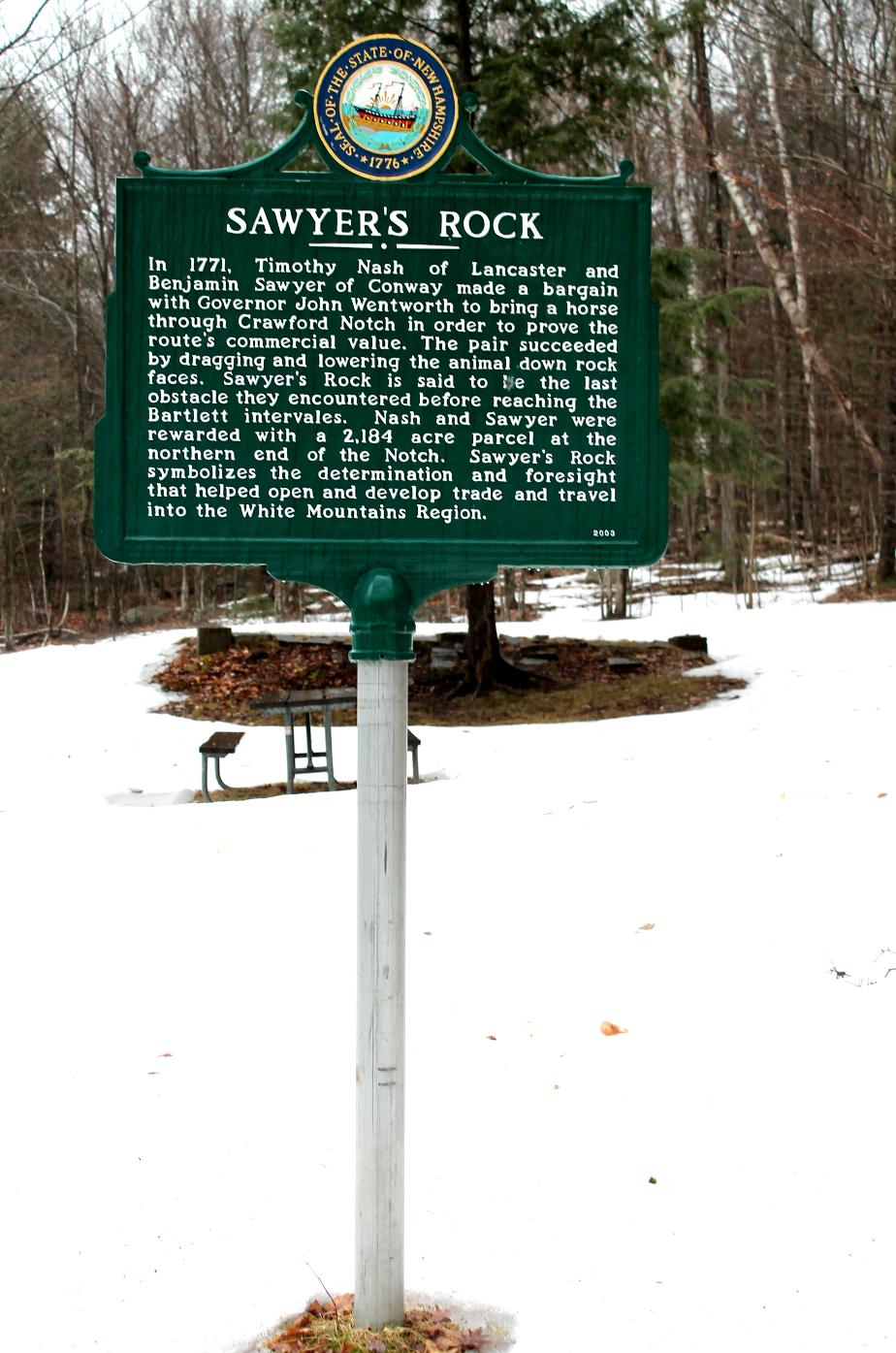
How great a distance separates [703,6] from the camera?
1128 cm

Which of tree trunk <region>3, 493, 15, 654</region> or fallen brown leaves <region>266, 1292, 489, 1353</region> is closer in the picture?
fallen brown leaves <region>266, 1292, 489, 1353</region>

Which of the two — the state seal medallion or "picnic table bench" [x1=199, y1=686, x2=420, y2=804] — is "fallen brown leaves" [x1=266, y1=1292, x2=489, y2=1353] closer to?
the state seal medallion

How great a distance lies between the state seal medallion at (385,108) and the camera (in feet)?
9.62

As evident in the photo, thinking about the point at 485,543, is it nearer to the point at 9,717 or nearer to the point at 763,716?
the point at 763,716

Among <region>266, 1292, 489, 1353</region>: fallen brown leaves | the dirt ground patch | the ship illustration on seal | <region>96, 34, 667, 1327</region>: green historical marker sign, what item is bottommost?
<region>266, 1292, 489, 1353</region>: fallen brown leaves

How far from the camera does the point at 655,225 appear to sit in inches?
1005

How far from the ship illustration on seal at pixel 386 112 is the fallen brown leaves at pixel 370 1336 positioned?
2891mm

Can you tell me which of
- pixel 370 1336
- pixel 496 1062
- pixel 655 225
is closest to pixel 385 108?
pixel 370 1336

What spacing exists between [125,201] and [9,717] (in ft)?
33.8

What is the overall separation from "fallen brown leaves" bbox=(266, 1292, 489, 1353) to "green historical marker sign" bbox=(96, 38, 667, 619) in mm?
1809

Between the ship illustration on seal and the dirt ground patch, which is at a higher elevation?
the ship illustration on seal

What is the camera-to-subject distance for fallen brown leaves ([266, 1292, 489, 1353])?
3.00 metres

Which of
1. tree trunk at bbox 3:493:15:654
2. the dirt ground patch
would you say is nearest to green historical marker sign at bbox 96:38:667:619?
the dirt ground patch

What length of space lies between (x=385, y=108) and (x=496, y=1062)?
3293mm
